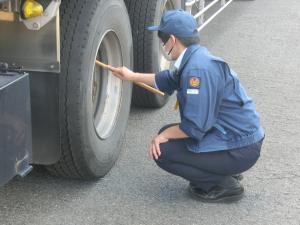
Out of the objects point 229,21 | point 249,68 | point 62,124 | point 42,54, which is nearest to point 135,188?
point 62,124

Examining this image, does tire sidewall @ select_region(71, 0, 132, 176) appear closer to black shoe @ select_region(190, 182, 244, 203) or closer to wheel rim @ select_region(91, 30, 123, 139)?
wheel rim @ select_region(91, 30, 123, 139)

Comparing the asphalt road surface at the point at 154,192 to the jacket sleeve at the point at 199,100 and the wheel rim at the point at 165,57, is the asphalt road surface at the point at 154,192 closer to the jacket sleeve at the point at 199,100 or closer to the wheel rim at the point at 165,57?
the wheel rim at the point at 165,57

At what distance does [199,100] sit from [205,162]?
0.40 metres

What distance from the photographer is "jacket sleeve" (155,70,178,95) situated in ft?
11.5

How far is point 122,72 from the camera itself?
11.8 ft

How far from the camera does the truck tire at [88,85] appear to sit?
124 inches

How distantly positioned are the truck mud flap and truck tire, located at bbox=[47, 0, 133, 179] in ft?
1.40

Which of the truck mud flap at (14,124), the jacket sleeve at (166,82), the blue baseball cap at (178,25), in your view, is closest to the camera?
the truck mud flap at (14,124)

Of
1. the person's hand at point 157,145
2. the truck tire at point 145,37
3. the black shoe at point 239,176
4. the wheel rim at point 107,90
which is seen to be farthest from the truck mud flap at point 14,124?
the truck tire at point 145,37

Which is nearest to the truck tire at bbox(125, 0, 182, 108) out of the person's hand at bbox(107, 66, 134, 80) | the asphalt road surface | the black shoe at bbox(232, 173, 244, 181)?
the asphalt road surface

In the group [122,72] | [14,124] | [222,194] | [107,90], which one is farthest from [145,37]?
[14,124]

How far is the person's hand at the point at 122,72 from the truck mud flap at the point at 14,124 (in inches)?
36.5

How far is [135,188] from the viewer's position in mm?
3621

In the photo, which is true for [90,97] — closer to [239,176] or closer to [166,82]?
[166,82]
